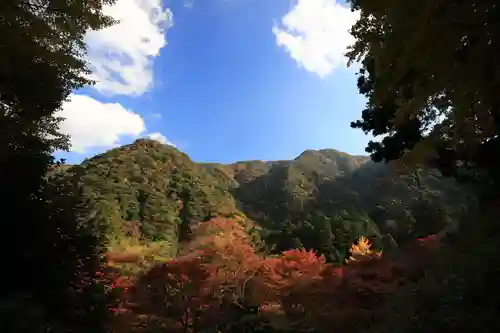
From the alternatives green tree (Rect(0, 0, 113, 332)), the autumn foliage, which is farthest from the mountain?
the autumn foliage

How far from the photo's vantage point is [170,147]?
171 feet

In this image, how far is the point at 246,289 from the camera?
35.4ft

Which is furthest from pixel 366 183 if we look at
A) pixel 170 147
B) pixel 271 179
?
pixel 170 147

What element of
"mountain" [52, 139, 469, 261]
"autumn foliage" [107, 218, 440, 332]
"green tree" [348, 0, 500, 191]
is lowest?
"autumn foliage" [107, 218, 440, 332]

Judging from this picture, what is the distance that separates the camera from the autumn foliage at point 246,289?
8.05 metres

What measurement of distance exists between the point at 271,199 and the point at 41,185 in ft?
184

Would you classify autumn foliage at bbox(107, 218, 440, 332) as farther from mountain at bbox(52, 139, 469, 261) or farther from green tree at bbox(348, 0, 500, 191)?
green tree at bbox(348, 0, 500, 191)

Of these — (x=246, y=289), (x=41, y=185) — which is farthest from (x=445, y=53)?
(x=246, y=289)

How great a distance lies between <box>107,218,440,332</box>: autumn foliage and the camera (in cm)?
805

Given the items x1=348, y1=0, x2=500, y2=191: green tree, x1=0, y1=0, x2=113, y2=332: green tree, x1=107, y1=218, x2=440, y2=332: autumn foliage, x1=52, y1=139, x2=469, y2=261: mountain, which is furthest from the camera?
x1=52, y1=139, x2=469, y2=261: mountain

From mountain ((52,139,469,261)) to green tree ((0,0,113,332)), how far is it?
0.98 m

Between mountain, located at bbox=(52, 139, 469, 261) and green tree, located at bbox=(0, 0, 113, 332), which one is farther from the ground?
mountain, located at bbox=(52, 139, 469, 261)

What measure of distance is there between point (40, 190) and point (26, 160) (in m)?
0.60

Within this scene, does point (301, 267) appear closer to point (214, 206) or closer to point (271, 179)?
point (214, 206)
